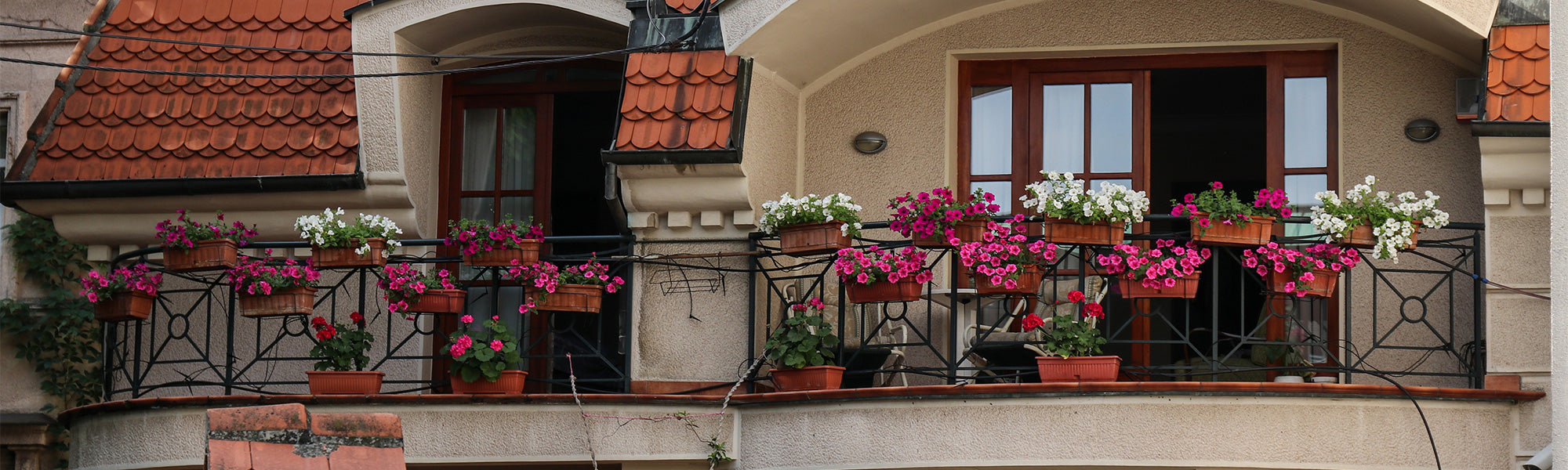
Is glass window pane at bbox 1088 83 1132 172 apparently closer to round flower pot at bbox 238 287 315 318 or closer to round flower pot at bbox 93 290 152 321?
round flower pot at bbox 238 287 315 318

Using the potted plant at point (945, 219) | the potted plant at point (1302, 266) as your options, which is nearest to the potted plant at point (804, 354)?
the potted plant at point (945, 219)

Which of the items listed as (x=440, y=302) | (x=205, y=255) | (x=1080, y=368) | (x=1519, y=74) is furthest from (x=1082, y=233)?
(x=205, y=255)

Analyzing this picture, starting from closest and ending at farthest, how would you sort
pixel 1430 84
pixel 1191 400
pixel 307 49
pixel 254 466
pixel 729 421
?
1. pixel 254 466
2. pixel 1191 400
3. pixel 729 421
4. pixel 1430 84
5. pixel 307 49

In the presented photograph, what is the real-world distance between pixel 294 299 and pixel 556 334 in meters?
1.73

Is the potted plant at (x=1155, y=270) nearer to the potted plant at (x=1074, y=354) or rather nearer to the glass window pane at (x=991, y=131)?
the potted plant at (x=1074, y=354)

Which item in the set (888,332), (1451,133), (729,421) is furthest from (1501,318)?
(729,421)

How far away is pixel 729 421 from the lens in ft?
32.2

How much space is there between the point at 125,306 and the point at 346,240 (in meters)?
1.45

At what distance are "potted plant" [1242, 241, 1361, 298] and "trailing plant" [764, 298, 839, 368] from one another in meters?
2.22

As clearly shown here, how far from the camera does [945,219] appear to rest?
9453mm

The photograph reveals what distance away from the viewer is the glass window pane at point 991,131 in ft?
36.4

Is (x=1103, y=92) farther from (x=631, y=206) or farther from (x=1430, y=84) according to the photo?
(x=631, y=206)

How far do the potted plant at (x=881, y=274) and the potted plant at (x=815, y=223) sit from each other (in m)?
0.14

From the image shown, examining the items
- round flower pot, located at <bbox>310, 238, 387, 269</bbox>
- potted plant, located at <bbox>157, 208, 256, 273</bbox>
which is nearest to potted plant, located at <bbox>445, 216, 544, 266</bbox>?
round flower pot, located at <bbox>310, 238, 387, 269</bbox>
